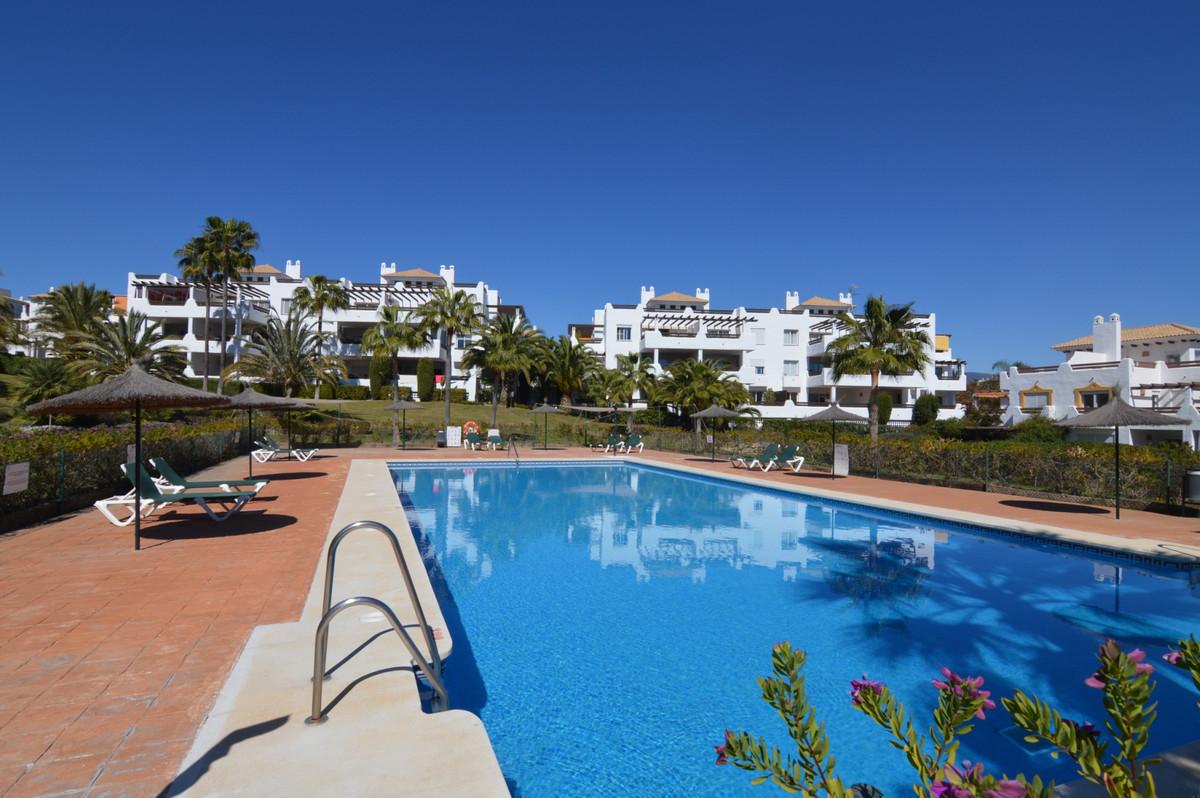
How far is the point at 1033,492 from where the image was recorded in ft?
49.8

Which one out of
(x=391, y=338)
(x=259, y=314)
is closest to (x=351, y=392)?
(x=391, y=338)

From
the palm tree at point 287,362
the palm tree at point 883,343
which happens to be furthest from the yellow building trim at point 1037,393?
the palm tree at point 287,362

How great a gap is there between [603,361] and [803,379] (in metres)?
15.0

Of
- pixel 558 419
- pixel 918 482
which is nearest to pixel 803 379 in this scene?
pixel 558 419

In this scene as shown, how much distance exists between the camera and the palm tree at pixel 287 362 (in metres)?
40.2

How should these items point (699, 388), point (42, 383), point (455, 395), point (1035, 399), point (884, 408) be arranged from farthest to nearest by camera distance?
1. point (455, 395)
2. point (884, 408)
3. point (1035, 399)
4. point (699, 388)
5. point (42, 383)

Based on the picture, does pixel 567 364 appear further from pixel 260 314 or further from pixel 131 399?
→ pixel 131 399

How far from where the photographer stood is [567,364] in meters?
43.9

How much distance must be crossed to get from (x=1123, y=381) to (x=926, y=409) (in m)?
14.3

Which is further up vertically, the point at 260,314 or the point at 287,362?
the point at 260,314

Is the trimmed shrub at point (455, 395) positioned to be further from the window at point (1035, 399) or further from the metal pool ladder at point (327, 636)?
the metal pool ladder at point (327, 636)

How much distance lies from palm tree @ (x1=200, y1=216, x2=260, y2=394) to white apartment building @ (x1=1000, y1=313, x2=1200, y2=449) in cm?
4314

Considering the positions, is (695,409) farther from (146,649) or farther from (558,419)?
(146,649)

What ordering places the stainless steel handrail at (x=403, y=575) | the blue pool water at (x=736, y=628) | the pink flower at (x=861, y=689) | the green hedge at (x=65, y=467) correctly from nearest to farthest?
the pink flower at (x=861, y=689)
the stainless steel handrail at (x=403, y=575)
the blue pool water at (x=736, y=628)
the green hedge at (x=65, y=467)
